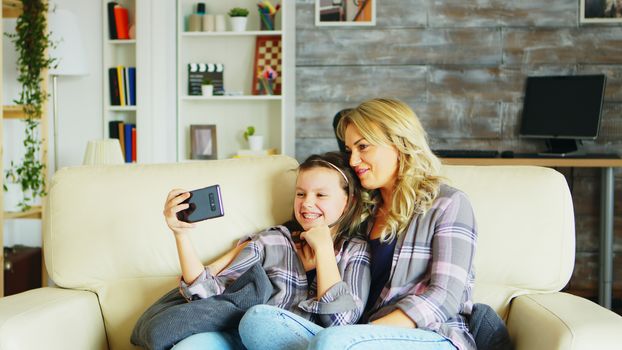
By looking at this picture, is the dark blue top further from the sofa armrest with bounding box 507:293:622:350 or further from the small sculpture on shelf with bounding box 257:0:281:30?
the small sculpture on shelf with bounding box 257:0:281:30

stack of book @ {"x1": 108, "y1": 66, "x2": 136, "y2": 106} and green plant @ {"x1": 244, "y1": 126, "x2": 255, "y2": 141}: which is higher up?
stack of book @ {"x1": 108, "y1": 66, "x2": 136, "y2": 106}

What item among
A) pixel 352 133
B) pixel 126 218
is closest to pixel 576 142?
pixel 352 133

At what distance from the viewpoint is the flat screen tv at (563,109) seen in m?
4.00

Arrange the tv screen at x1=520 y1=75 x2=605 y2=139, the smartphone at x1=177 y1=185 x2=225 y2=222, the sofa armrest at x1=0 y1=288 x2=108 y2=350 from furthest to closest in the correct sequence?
1. the tv screen at x1=520 y1=75 x2=605 y2=139
2. the smartphone at x1=177 y1=185 x2=225 y2=222
3. the sofa armrest at x1=0 y1=288 x2=108 y2=350

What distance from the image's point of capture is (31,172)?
13.3 feet

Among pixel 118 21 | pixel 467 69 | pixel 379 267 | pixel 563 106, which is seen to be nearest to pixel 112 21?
pixel 118 21

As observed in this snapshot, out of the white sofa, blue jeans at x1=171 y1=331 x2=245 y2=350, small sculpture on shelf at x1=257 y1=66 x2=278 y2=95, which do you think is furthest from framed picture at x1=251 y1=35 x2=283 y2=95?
blue jeans at x1=171 y1=331 x2=245 y2=350

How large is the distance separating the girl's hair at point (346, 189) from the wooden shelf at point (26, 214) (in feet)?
7.91

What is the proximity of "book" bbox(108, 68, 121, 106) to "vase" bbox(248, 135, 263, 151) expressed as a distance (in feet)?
2.68

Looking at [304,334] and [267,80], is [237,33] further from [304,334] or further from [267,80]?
[304,334]

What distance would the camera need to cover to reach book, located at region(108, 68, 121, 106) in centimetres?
445

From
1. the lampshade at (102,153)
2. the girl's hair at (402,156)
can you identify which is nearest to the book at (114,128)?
the lampshade at (102,153)

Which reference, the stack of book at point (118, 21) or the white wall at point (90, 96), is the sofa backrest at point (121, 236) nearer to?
the white wall at point (90, 96)

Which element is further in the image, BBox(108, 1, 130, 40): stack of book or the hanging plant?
BBox(108, 1, 130, 40): stack of book
